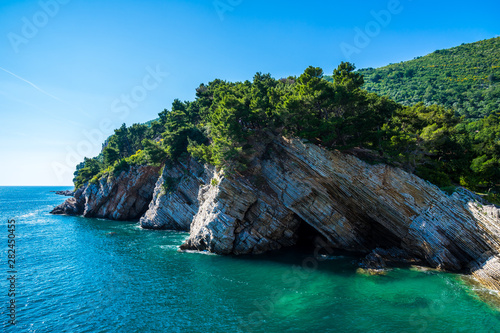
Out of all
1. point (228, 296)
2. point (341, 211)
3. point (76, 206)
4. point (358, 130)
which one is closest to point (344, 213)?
point (341, 211)

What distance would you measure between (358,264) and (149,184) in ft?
163

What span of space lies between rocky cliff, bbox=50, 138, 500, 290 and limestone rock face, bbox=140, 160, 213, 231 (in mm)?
6621

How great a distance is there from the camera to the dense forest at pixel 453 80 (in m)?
75.8

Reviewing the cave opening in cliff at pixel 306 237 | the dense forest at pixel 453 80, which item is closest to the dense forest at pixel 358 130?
the cave opening in cliff at pixel 306 237

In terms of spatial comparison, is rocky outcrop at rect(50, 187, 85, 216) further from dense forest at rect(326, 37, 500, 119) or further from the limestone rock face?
dense forest at rect(326, 37, 500, 119)

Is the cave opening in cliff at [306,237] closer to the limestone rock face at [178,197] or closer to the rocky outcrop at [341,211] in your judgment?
the rocky outcrop at [341,211]

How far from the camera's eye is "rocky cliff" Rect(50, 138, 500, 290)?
23.5m

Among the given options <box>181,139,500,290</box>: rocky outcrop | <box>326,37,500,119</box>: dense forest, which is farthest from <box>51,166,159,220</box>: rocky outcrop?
<box>326,37,500,119</box>: dense forest

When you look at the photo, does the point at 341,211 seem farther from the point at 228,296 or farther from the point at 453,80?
the point at 453,80

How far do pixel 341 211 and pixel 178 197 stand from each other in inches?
1193

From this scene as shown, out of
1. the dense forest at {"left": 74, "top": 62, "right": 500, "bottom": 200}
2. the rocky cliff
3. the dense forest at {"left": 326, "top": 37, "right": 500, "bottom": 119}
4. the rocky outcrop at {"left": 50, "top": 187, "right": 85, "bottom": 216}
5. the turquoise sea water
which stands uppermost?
the dense forest at {"left": 326, "top": 37, "right": 500, "bottom": 119}

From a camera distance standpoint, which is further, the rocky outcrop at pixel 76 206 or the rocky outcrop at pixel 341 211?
the rocky outcrop at pixel 76 206

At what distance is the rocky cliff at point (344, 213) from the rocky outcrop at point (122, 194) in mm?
24642

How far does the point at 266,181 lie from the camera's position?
34.2 m
